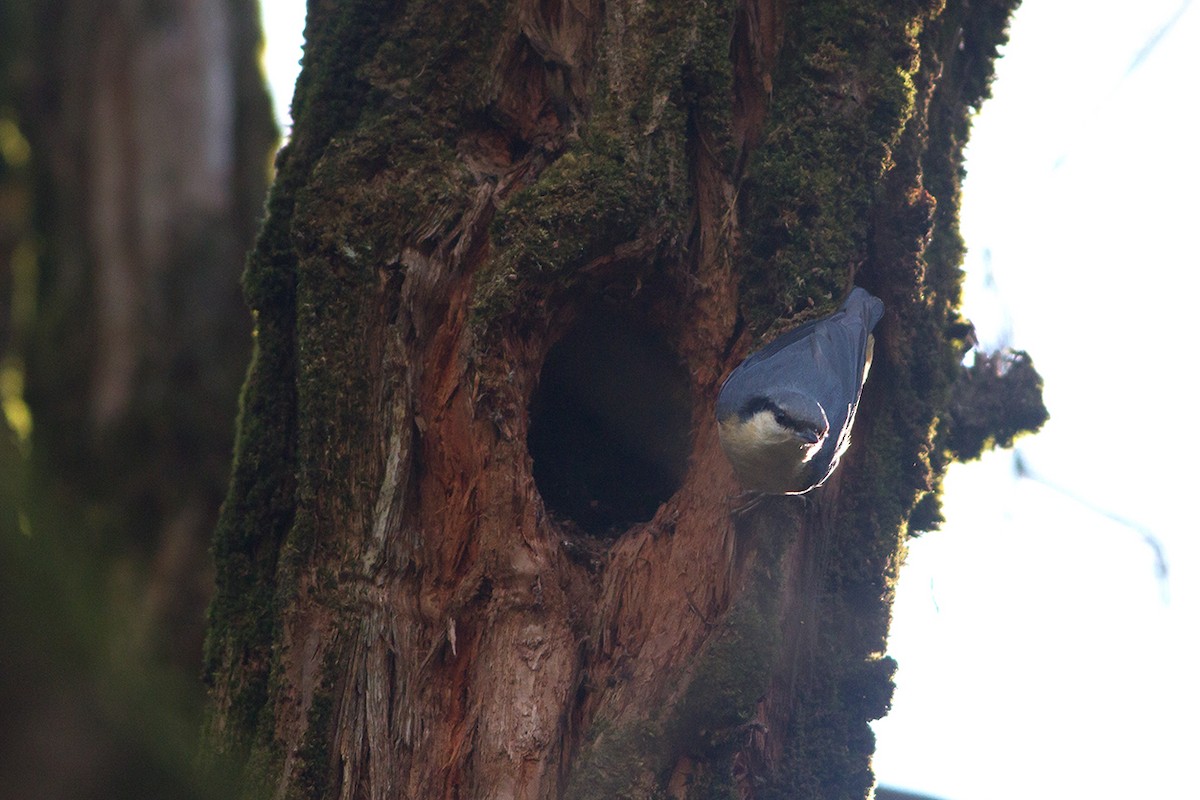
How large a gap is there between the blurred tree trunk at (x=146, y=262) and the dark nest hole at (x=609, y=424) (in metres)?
0.91

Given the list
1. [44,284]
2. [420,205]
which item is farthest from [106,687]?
[44,284]

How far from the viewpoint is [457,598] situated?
253cm

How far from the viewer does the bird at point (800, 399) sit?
2.73 m

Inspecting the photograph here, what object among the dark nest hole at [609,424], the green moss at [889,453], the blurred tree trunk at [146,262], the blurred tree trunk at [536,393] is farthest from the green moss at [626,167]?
the blurred tree trunk at [146,262]

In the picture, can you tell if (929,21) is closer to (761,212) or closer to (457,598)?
(761,212)

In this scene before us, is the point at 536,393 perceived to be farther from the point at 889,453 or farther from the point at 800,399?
the point at 889,453

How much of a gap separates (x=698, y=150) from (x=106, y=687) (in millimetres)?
2252

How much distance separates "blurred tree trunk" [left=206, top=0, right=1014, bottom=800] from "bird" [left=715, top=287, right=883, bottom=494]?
0.06 m

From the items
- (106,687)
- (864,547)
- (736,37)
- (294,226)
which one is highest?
(736,37)

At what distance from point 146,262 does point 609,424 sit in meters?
1.43

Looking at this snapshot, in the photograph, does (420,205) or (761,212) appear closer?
(420,205)

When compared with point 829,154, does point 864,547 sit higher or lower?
lower

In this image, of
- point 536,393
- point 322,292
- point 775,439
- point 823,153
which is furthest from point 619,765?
point 823,153

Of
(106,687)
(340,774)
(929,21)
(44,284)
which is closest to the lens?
(106,687)
